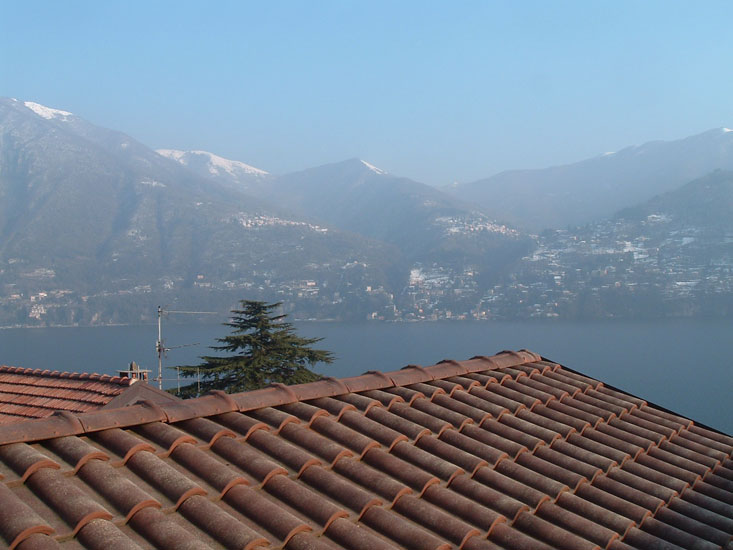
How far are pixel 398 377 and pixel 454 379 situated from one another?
494mm

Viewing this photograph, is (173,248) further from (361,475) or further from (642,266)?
(361,475)

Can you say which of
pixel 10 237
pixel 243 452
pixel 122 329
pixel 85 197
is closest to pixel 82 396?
pixel 243 452

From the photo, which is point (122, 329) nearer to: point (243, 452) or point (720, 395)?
point (720, 395)

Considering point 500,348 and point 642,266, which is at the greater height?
point 642,266

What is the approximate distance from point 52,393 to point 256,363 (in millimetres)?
11443

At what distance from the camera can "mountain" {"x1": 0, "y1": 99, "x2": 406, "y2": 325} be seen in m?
127

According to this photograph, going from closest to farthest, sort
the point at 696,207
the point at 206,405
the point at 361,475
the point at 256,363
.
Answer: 1. the point at 361,475
2. the point at 206,405
3. the point at 256,363
4. the point at 696,207

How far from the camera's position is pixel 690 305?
4291 inches

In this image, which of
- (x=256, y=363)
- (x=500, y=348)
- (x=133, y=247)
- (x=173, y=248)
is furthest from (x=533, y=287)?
(x=256, y=363)

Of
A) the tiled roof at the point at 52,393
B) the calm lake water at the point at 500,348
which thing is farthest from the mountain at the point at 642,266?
→ the tiled roof at the point at 52,393

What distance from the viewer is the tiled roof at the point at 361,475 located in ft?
7.28

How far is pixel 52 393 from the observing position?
768 centimetres

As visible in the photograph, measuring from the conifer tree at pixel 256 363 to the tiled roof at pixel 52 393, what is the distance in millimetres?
10098

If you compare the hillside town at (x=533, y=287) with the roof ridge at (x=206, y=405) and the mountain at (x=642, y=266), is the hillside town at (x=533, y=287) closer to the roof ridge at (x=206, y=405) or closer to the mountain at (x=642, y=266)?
the mountain at (x=642, y=266)
